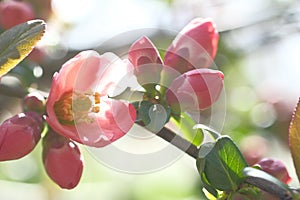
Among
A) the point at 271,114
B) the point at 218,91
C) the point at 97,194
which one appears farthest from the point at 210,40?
the point at 97,194

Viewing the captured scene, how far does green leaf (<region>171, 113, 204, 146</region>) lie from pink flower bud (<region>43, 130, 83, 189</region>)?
0.15 metres

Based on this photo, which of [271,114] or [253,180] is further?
[271,114]

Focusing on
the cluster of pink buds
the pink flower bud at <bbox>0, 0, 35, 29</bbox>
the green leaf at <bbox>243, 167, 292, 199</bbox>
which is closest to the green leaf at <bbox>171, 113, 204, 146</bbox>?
the cluster of pink buds

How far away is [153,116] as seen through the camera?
917 millimetres

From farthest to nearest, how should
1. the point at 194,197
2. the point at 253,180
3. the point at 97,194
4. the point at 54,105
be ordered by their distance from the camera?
the point at 97,194 → the point at 194,197 → the point at 54,105 → the point at 253,180

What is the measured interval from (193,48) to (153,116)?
0.55 feet

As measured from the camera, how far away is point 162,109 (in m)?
0.94

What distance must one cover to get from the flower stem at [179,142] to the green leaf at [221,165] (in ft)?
0.05

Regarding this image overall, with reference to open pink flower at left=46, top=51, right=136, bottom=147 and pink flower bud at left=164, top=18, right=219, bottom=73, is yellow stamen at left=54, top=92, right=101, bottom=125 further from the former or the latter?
pink flower bud at left=164, top=18, right=219, bottom=73

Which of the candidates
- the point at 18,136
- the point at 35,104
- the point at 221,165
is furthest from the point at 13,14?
the point at 221,165

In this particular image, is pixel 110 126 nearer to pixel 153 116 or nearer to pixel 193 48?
pixel 153 116

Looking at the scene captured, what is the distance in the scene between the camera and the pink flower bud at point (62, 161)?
0.95 metres

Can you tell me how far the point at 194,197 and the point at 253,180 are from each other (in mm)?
982

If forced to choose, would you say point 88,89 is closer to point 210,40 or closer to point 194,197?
point 210,40
